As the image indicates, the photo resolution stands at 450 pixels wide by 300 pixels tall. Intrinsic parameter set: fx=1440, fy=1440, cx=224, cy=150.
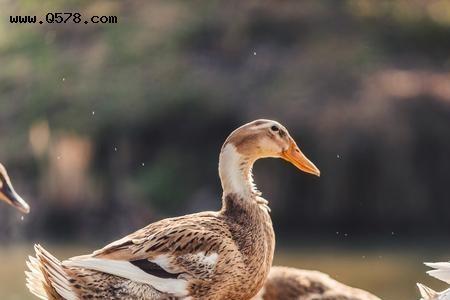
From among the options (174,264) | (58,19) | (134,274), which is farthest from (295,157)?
(58,19)

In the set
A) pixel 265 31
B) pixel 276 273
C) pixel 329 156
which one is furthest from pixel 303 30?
pixel 276 273

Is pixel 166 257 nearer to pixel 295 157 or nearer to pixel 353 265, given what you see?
pixel 295 157

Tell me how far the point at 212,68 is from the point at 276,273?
70.3ft

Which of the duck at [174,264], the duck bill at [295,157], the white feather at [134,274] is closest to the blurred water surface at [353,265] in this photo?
the duck bill at [295,157]

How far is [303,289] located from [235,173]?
124 centimetres

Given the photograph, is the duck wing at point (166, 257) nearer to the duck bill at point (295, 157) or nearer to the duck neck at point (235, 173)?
the duck neck at point (235, 173)

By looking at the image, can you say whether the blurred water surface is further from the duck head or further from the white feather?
the white feather

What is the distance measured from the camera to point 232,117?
95.0ft

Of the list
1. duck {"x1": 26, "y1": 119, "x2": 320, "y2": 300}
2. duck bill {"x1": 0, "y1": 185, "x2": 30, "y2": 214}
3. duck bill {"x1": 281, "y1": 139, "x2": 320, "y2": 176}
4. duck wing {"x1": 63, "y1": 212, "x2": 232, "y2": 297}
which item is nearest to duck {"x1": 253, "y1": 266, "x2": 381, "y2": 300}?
duck bill {"x1": 281, "y1": 139, "x2": 320, "y2": 176}

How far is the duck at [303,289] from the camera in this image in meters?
9.62

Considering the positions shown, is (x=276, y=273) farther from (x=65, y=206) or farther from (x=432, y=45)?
(x=432, y=45)

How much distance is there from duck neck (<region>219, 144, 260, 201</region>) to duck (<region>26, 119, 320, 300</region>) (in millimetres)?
139

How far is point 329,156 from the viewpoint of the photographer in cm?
2700

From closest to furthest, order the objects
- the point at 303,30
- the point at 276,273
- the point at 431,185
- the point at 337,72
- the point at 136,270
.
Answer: the point at 136,270
the point at 276,273
the point at 431,185
the point at 337,72
the point at 303,30
